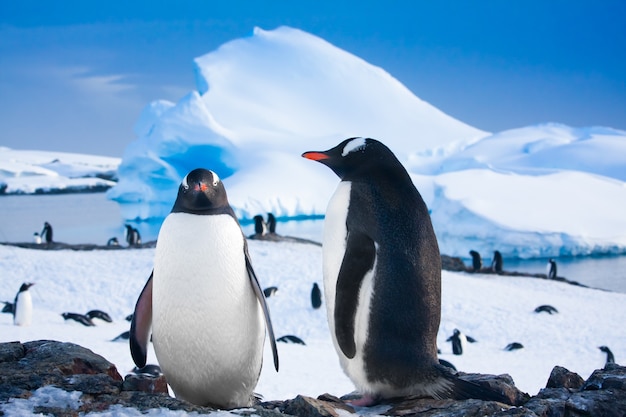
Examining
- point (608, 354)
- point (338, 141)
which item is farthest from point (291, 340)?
point (338, 141)

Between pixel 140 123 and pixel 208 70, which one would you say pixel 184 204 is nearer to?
pixel 140 123

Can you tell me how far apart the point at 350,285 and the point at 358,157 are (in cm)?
53

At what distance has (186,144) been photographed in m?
27.6

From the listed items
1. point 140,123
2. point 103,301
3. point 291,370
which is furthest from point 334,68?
point 291,370

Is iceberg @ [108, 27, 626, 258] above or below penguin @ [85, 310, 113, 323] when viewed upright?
above

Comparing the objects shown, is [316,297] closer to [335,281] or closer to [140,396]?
[335,281]

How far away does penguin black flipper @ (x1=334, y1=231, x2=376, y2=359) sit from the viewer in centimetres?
239

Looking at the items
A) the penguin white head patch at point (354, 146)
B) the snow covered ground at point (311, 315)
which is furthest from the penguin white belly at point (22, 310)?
the penguin white head patch at point (354, 146)

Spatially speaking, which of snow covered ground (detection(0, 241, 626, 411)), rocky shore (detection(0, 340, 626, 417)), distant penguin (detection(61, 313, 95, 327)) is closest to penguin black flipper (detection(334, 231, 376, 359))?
rocky shore (detection(0, 340, 626, 417))

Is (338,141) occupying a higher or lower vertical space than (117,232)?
higher

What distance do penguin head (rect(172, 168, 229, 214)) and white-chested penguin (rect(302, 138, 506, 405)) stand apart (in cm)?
48

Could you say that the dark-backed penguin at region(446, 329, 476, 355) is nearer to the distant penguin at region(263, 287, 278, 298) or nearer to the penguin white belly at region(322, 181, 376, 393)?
the distant penguin at region(263, 287, 278, 298)

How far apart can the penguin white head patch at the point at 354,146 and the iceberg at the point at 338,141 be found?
19.1 meters

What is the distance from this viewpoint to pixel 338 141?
A: 102 feet
